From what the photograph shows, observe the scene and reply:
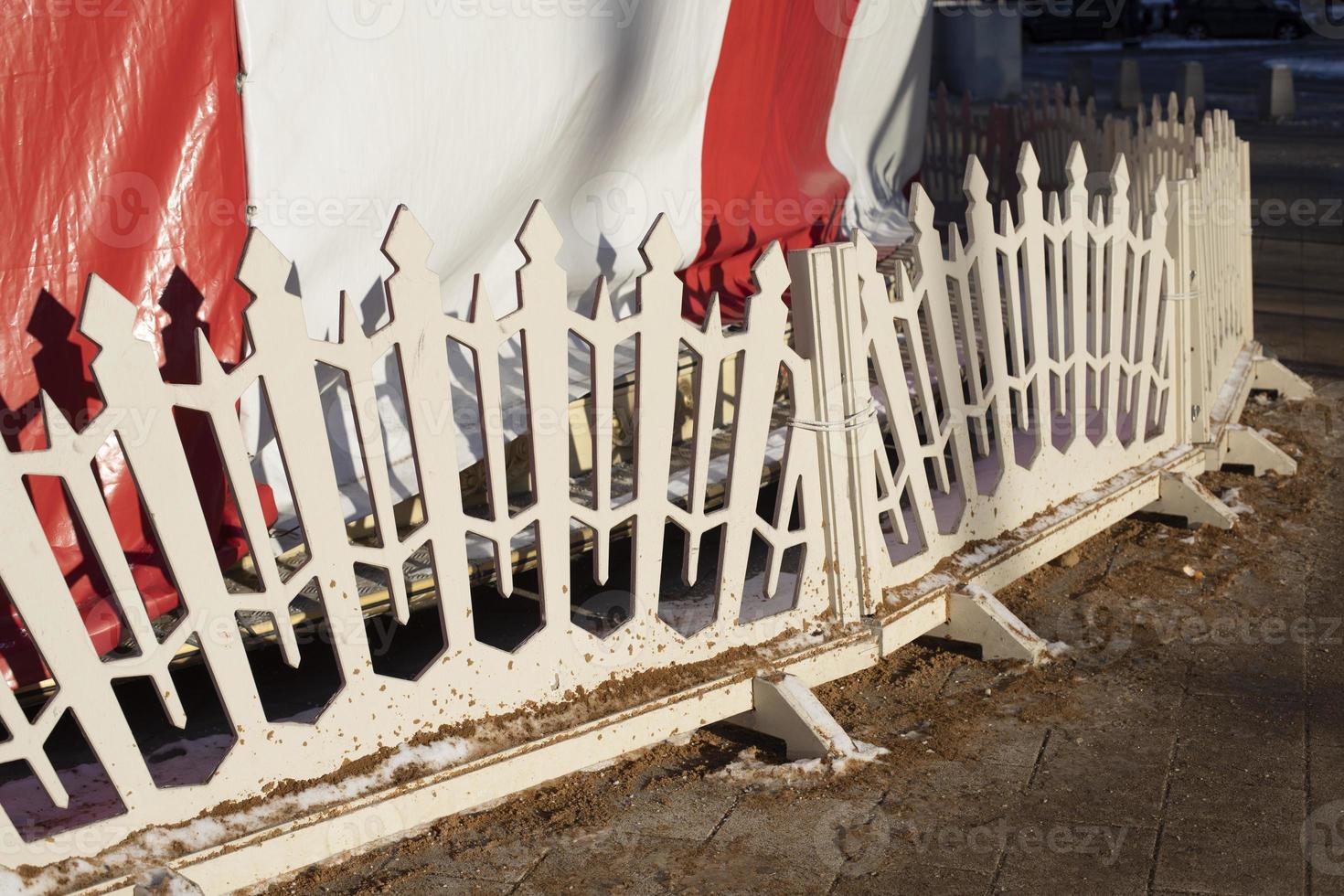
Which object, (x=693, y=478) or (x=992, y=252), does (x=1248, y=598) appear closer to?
(x=992, y=252)

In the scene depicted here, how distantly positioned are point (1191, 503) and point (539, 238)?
10.3 ft

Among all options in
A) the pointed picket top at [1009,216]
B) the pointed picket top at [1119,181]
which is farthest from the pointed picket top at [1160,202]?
the pointed picket top at [1009,216]

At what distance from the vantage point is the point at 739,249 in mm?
6059

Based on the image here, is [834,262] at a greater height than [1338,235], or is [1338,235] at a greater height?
[834,262]

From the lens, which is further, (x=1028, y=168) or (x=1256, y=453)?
(x=1256, y=453)

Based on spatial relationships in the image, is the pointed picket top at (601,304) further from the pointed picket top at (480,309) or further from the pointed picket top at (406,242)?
the pointed picket top at (406,242)

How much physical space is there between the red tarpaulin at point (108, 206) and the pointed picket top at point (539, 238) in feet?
3.54

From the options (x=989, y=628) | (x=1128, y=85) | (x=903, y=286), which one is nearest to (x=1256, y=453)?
(x=989, y=628)

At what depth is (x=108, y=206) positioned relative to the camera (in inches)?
146

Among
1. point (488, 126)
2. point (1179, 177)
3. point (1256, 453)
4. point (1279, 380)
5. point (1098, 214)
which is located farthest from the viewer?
point (1279, 380)

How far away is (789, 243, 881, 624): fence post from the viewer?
12.6 ft

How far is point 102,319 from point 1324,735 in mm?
3188

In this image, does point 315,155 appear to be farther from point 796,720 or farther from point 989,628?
point 989,628

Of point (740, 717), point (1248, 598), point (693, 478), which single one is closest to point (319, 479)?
point (693, 478)
